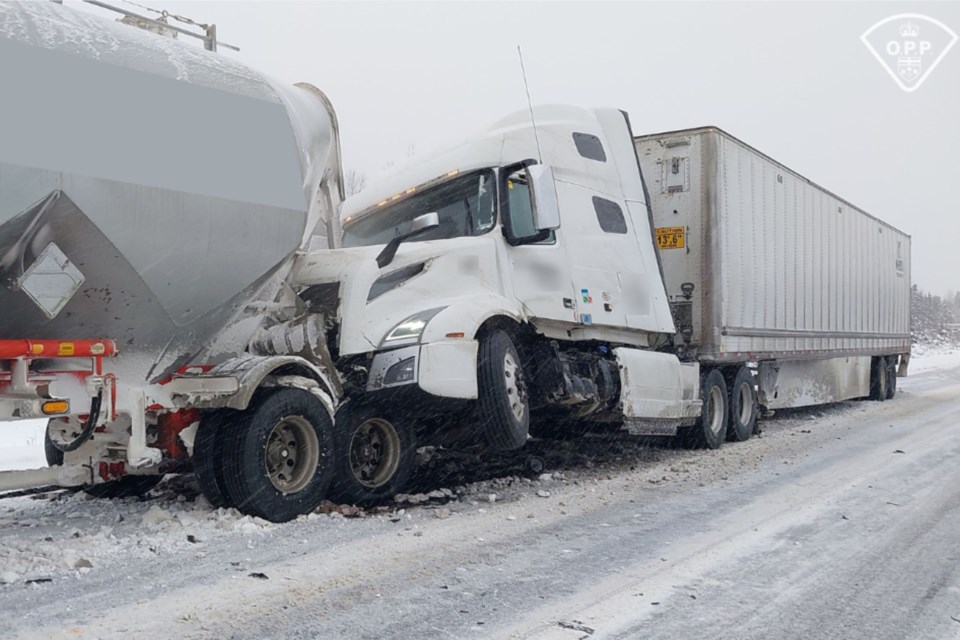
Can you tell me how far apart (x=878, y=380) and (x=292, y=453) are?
651 inches

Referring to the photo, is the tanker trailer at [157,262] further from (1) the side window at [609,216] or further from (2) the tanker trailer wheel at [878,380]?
(2) the tanker trailer wheel at [878,380]

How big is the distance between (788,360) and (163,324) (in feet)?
34.4

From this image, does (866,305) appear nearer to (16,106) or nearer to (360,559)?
(360,559)

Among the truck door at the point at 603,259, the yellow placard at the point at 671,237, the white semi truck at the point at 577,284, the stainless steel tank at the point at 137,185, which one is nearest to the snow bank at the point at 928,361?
the white semi truck at the point at 577,284

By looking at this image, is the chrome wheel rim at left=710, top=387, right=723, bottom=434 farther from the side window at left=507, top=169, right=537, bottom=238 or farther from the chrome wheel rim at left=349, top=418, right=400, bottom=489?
the chrome wheel rim at left=349, top=418, right=400, bottom=489

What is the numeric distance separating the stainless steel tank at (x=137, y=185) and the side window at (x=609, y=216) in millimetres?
3524

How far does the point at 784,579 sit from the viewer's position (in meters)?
4.73

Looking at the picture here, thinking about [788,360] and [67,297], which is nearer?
[67,297]

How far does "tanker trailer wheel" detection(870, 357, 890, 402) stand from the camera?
1904cm

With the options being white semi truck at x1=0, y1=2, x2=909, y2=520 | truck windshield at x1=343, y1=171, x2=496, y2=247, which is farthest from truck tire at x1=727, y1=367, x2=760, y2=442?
truck windshield at x1=343, y1=171, x2=496, y2=247

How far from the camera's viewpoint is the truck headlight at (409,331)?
642 cm

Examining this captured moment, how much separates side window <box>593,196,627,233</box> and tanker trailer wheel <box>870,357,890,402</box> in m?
12.3

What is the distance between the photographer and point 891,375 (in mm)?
19797

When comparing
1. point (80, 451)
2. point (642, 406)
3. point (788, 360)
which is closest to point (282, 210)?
point (80, 451)
